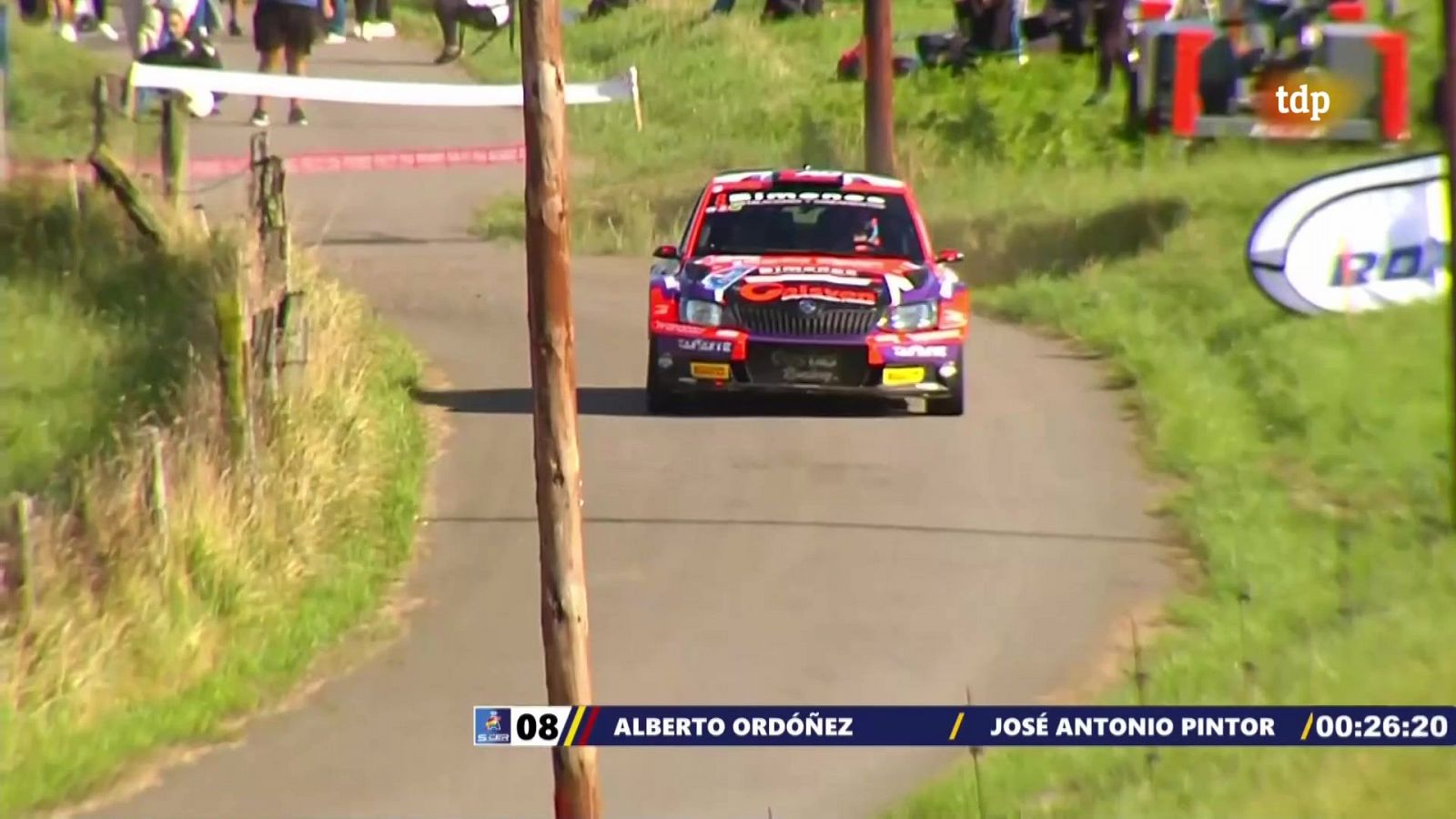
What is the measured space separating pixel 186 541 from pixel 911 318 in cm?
535

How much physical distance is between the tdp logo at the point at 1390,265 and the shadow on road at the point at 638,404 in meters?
4.61

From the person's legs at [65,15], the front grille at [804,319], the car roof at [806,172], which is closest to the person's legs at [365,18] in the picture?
the person's legs at [65,15]

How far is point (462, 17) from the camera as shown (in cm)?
3488

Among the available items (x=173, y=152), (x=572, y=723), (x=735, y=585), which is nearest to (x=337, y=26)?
(x=173, y=152)

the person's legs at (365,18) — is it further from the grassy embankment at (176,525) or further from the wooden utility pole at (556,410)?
the wooden utility pole at (556,410)

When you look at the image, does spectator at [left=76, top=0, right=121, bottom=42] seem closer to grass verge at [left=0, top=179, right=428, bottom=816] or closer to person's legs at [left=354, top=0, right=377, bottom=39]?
person's legs at [left=354, top=0, right=377, bottom=39]

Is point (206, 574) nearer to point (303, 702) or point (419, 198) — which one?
point (303, 702)

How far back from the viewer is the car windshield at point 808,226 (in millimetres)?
17359

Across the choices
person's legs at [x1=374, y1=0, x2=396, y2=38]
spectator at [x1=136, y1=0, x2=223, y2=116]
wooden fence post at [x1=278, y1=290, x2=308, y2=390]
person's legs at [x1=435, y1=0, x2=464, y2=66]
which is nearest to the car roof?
wooden fence post at [x1=278, y1=290, x2=308, y2=390]

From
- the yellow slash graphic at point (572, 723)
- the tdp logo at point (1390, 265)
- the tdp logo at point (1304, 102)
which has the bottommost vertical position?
the yellow slash graphic at point (572, 723)

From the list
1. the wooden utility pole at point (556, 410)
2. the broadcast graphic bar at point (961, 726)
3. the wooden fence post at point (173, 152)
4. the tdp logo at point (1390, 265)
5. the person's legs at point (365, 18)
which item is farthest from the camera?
the person's legs at point (365, 18)

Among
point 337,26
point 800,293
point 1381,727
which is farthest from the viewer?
point 337,26

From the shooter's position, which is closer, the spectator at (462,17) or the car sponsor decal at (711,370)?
the car sponsor decal at (711,370)

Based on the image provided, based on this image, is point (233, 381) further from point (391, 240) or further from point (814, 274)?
point (391, 240)
